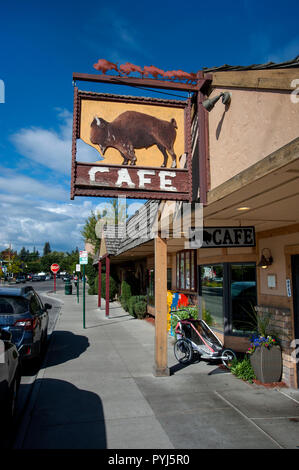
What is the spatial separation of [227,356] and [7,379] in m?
4.72

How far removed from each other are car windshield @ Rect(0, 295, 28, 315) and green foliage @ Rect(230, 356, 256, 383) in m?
4.52

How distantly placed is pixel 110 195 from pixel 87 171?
1.70ft

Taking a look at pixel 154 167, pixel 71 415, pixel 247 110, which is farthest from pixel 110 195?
pixel 71 415

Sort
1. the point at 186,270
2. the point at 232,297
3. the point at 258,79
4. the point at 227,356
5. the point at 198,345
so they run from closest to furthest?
1. the point at 258,79
2. the point at 227,356
3. the point at 198,345
4. the point at 232,297
5. the point at 186,270

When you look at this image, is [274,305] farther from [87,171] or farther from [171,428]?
[87,171]

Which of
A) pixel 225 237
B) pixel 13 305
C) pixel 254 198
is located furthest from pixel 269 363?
pixel 13 305

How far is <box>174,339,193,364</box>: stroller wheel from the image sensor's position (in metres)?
A: 7.88

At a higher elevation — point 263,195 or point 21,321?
point 263,195

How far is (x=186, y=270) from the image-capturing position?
1222 centimetres

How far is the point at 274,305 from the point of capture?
6.92 m

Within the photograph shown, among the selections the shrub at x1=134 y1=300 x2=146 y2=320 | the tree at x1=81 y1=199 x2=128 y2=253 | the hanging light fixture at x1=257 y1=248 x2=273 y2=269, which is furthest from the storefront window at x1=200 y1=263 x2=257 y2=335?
the tree at x1=81 y1=199 x2=128 y2=253

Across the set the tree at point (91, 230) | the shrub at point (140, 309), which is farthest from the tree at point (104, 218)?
the shrub at point (140, 309)

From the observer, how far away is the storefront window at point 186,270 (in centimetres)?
1140

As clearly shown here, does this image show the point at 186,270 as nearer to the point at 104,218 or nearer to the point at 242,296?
the point at 242,296
